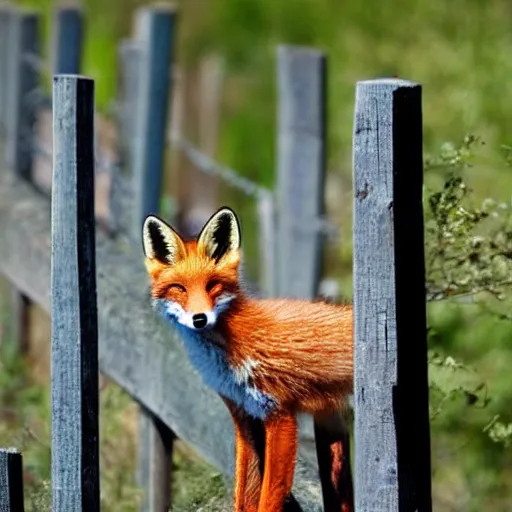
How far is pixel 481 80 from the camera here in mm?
8695

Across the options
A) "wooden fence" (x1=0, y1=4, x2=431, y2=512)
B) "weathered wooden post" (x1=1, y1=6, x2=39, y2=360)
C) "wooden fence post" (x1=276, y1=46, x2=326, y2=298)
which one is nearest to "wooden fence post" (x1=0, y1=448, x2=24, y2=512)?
"wooden fence" (x1=0, y1=4, x2=431, y2=512)

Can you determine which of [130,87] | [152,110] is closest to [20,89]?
[130,87]

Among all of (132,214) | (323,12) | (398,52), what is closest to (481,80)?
(398,52)

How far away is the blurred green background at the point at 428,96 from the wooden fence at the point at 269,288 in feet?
1.96

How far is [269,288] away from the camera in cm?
703

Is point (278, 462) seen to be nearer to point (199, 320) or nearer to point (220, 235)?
point (199, 320)

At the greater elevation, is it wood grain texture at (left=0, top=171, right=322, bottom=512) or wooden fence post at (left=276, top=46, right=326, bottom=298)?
wooden fence post at (left=276, top=46, right=326, bottom=298)

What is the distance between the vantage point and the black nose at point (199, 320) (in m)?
3.05

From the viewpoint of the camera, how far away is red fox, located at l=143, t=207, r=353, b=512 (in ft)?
10.1

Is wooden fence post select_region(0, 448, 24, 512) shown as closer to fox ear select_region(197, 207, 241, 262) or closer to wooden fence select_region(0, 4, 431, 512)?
wooden fence select_region(0, 4, 431, 512)

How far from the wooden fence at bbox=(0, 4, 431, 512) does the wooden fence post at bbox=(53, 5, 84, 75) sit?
100 centimetres

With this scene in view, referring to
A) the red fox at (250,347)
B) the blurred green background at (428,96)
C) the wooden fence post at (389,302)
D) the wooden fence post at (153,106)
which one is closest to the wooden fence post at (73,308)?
the red fox at (250,347)

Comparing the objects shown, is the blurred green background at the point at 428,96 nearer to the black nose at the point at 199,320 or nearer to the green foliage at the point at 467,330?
the green foliage at the point at 467,330

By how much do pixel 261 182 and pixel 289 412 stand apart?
8737mm
